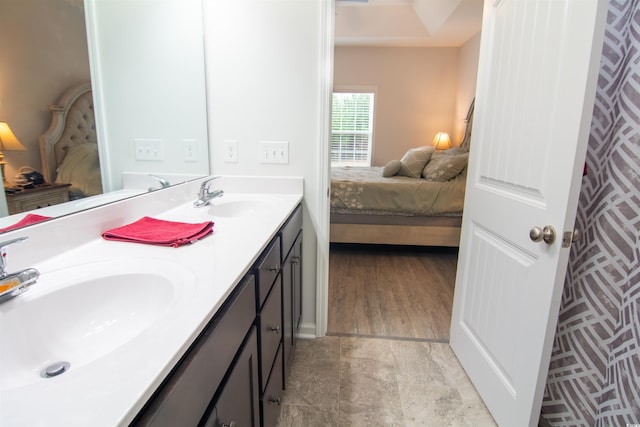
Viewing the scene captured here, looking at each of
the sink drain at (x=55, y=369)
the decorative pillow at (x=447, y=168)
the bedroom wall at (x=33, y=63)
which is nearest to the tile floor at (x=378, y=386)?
the sink drain at (x=55, y=369)

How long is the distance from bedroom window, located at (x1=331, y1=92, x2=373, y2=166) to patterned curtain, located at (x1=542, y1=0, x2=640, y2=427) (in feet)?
15.9

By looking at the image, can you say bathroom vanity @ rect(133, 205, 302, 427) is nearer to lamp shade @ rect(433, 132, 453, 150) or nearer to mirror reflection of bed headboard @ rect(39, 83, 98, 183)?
mirror reflection of bed headboard @ rect(39, 83, 98, 183)

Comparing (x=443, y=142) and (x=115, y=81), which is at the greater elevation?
(x=115, y=81)

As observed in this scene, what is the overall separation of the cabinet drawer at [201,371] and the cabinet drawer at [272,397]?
372mm

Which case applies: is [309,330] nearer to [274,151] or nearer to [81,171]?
[274,151]

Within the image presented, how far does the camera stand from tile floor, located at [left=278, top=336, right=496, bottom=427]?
4.70ft

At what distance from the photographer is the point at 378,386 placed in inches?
63.6

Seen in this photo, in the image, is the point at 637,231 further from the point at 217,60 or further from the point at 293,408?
the point at 217,60

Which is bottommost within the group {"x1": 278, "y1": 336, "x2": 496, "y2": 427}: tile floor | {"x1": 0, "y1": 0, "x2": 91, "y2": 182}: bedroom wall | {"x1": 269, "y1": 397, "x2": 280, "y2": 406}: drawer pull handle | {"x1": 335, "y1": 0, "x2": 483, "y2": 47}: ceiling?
{"x1": 278, "y1": 336, "x2": 496, "y2": 427}: tile floor

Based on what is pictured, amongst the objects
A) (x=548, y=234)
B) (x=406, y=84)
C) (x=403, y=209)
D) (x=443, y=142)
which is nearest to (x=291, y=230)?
(x=548, y=234)

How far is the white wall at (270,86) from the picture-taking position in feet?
5.46

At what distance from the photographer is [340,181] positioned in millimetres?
3332

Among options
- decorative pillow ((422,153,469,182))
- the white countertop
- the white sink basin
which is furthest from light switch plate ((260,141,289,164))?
decorative pillow ((422,153,469,182))

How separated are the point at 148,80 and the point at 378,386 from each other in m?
1.74
